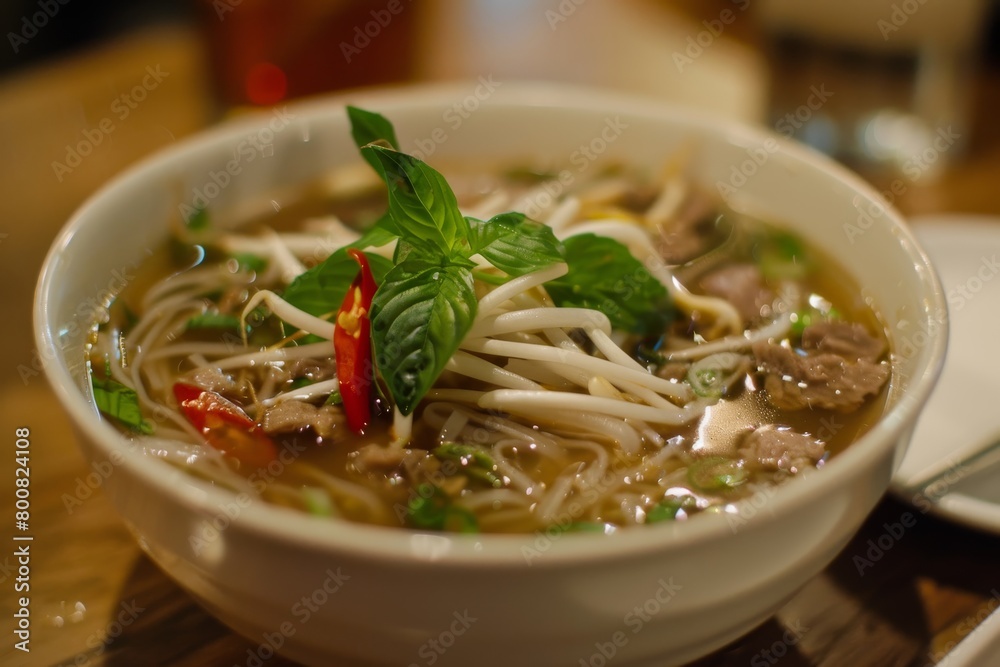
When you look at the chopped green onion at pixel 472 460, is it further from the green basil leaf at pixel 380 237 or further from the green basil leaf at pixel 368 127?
the green basil leaf at pixel 368 127

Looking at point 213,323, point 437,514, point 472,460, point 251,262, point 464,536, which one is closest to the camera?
point 464,536

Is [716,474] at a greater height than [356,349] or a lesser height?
lesser

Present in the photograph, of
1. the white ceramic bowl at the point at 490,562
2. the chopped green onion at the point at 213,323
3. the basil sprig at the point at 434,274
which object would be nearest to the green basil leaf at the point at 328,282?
the basil sprig at the point at 434,274

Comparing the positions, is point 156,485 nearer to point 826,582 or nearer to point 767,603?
point 767,603

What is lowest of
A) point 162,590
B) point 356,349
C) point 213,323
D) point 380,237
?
point 162,590

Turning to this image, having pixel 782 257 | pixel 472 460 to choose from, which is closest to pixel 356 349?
pixel 472 460

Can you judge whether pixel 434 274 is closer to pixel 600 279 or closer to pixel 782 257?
pixel 600 279
